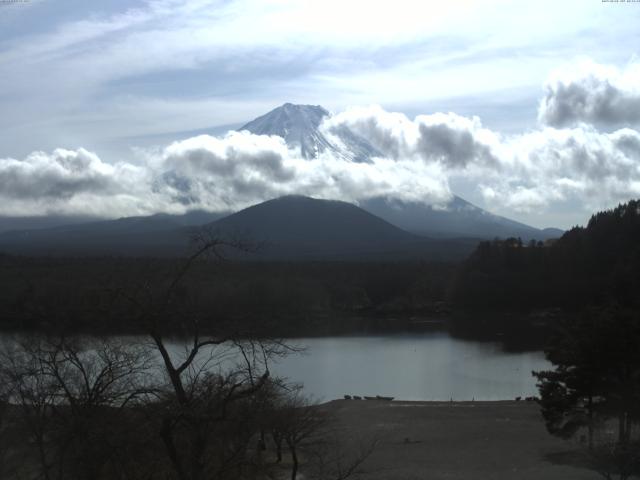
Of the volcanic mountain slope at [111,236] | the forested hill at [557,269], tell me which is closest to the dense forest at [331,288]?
the forested hill at [557,269]

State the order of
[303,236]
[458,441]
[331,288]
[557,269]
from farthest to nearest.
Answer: [303,236], [331,288], [557,269], [458,441]

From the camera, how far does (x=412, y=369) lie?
2652cm

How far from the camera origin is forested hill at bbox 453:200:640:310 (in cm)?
4891

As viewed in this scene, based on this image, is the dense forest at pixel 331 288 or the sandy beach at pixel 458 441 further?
the dense forest at pixel 331 288

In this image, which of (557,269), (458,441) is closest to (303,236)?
(557,269)

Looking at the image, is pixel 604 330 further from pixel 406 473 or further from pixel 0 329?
pixel 0 329

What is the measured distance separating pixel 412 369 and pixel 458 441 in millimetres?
11188

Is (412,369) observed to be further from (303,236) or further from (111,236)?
(303,236)

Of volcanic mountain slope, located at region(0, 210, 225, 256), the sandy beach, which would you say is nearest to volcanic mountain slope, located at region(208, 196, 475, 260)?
volcanic mountain slope, located at region(0, 210, 225, 256)

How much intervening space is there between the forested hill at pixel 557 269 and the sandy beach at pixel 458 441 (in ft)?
100

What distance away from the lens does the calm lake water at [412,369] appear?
22.4 m

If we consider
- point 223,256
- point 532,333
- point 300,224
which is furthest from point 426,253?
point 223,256

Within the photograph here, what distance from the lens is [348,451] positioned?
1396cm

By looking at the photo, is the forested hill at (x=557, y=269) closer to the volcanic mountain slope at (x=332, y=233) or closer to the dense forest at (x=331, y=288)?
the dense forest at (x=331, y=288)
